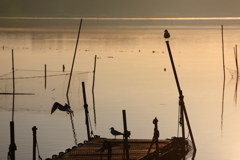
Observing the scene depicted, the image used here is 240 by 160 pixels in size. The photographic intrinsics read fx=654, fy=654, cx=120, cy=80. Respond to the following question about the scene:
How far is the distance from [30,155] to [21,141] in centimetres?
180

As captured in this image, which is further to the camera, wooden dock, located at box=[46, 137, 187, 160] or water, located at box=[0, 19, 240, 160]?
water, located at box=[0, 19, 240, 160]

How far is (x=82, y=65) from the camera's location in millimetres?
42188

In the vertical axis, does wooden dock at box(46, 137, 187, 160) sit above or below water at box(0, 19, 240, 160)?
below

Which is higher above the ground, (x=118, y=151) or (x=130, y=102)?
(x=130, y=102)

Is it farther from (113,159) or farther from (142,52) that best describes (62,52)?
(113,159)

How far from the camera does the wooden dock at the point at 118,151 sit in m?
15.6

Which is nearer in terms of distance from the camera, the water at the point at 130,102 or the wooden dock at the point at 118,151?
the wooden dock at the point at 118,151

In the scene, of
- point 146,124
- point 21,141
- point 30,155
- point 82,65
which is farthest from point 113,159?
point 82,65

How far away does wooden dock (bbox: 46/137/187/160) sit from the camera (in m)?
15.6

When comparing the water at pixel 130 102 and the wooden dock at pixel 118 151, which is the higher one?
the water at pixel 130 102

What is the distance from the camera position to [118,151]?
16.4 m

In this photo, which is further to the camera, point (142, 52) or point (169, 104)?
point (142, 52)

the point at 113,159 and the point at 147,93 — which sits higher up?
the point at 147,93

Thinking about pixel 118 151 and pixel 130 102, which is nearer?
pixel 118 151
